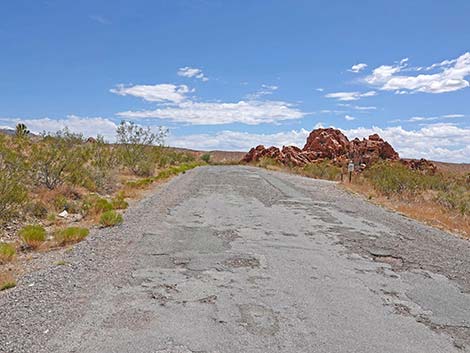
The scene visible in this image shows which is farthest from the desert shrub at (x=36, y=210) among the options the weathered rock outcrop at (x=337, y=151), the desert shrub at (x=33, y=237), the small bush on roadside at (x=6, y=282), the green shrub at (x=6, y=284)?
the weathered rock outcrop at (x=337, y=151)

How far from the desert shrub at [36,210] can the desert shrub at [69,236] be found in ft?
9.56

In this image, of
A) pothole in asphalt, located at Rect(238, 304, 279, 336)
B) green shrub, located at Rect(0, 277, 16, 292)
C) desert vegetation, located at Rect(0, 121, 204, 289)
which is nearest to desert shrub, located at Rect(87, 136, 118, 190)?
desert vegetation, located at Rect(0, 121, 204, 289)

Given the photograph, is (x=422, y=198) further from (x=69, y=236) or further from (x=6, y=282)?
(x=6, y=282)

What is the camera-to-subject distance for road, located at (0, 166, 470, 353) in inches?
195

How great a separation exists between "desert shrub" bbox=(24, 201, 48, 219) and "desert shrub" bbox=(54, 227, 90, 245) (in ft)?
9.56

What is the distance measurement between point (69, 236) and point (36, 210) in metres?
3.61

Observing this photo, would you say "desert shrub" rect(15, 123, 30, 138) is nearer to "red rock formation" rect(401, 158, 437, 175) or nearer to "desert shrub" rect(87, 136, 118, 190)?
"desert shrub" rect(87, 136, 118, 190)

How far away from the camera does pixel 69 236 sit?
9.84 meters

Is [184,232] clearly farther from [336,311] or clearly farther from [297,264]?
[336,311]

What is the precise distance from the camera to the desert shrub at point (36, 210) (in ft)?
41.5

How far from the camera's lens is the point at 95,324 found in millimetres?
5230

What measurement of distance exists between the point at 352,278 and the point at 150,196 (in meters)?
13.6

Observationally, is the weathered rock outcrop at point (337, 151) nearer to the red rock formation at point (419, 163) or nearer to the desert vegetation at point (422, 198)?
the red rock formation at point (419, 163)

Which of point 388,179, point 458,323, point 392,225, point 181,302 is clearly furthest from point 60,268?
point 388,179
